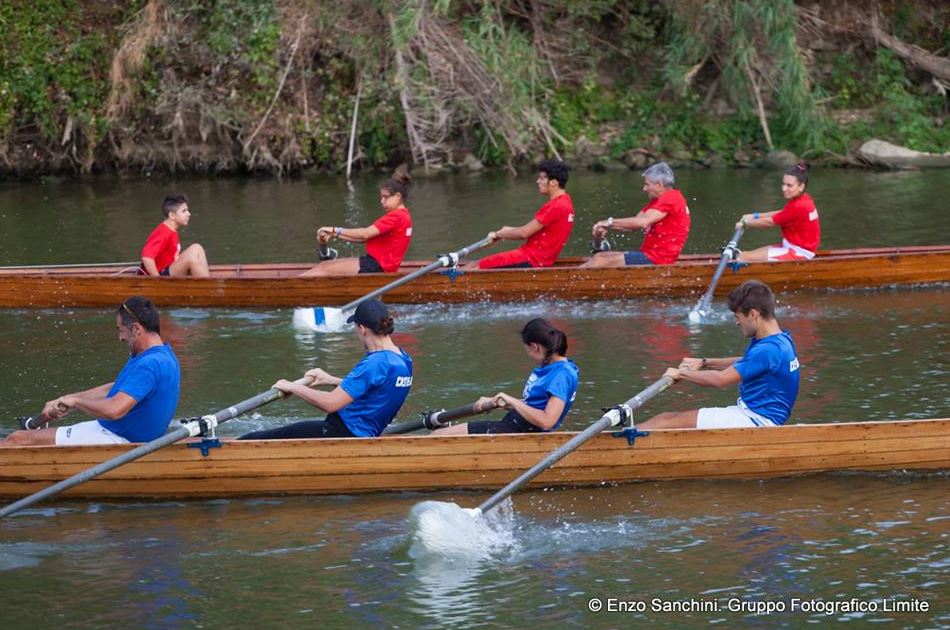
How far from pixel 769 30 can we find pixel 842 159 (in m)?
2.90

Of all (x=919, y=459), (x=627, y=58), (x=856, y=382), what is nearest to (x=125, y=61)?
(x=627, y=58)

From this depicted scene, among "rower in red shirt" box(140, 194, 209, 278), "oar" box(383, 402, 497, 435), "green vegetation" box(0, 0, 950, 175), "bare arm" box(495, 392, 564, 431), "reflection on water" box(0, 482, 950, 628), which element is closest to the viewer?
"reflection on water" box(0, 482, 950, 628)

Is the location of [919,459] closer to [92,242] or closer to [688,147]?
[92,242]

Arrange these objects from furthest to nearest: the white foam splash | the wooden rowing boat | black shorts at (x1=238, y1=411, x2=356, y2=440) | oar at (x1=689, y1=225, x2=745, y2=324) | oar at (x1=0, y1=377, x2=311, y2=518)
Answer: oar at (x1=689, y1=225, x2=745, y2=324) < black shorts at (x1=238, y1=411, x2=356, y2=440) < the wooden rowing boat < oar at (x1=0, y1=377, x2=311, y2=518) < the white foam splash

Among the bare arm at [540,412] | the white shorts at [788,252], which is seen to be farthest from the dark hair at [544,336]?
the white shorts at [788,252]

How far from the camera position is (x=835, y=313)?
54.1 ft

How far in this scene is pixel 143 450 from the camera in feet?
34.2

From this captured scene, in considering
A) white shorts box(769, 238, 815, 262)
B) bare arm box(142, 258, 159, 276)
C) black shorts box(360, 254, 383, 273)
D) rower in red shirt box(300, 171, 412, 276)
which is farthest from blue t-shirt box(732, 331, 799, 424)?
bare arm box(142, 258, 159, 276)

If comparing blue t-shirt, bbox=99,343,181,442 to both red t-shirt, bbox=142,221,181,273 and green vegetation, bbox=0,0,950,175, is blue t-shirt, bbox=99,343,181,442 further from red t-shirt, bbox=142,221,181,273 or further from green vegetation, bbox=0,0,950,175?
green vegetation, bbox=0,0,950,175

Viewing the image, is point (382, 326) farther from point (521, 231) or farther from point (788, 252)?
point (788, 252)

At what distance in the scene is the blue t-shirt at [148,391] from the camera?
34.4ft

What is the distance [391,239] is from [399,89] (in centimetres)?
999

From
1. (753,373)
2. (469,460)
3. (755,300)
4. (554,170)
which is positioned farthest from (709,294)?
(469,460)

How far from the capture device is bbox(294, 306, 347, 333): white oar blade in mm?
16109
